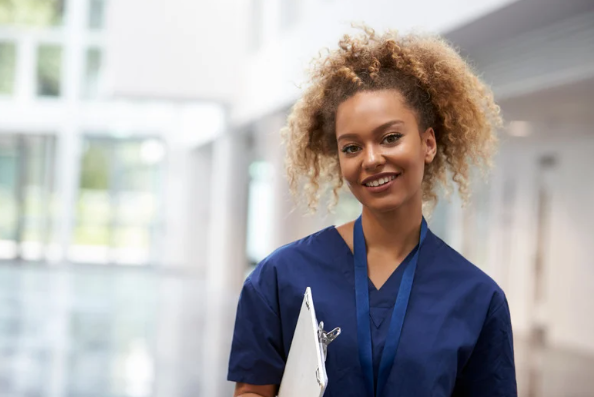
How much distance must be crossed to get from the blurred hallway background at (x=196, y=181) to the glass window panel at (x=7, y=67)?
2.3 inches

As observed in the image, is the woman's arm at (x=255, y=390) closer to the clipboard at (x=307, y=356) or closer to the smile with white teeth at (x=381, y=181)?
the clipboard at (x=307, y=356)

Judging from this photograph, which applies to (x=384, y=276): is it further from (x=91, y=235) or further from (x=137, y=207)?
(x=137, y=207)

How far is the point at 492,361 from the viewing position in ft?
5.47

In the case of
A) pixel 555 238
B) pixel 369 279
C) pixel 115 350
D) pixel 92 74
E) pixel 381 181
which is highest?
pixel 92 74

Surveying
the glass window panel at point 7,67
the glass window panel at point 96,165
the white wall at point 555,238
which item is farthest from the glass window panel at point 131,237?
the white wall at point 555,238

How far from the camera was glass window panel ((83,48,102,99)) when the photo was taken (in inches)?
864

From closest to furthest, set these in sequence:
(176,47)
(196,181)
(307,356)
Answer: (307,356)
(176,47)
(196,181)

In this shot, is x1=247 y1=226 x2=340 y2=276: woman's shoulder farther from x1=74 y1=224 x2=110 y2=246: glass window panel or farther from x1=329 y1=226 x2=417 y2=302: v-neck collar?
x1=74 y1=224 x2=110 y2=246: glass window panel

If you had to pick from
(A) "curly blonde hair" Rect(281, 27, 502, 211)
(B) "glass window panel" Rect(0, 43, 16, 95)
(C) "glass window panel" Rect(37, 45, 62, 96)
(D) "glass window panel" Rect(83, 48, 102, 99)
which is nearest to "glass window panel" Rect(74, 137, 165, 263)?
(D) "glass window panel" Rect(83, 48, 102, 99)

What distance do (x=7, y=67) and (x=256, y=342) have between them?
22077mm

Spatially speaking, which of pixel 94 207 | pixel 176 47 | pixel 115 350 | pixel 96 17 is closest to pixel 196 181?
pixel 94 207

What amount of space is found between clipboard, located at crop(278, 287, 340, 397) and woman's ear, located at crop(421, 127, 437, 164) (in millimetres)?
381

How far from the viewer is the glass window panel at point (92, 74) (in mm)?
21938

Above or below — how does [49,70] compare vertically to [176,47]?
above
